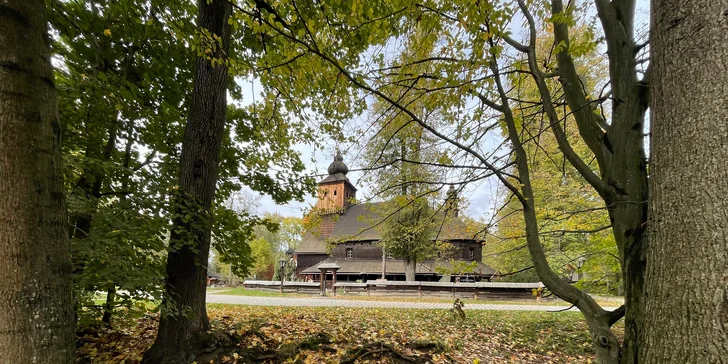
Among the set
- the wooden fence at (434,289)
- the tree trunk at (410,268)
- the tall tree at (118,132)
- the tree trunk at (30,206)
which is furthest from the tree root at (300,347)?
the tree trunk at (410,268)

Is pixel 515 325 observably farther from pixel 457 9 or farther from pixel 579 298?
pixel 457 9

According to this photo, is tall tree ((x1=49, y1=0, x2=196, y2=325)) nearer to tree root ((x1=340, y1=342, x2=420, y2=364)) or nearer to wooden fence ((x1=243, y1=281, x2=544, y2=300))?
tree root ((x1=340, y1=342, x2=420, y2=364))

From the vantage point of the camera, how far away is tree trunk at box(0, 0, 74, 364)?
164 centimetres

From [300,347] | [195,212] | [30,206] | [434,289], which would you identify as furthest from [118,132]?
[434,289]

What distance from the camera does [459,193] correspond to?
12.1 feet

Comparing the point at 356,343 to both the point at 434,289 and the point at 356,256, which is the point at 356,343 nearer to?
the point at 434,289

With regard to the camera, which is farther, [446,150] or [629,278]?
[446,150]

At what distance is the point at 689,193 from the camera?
1493mm

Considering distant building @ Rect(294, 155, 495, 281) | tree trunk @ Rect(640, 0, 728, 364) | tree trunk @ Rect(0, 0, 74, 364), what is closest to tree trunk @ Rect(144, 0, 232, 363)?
tree trunk @ Rect(0, 0, 74, 364)

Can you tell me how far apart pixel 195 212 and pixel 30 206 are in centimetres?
224

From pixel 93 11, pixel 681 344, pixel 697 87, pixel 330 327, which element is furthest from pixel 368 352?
pixel 93 11

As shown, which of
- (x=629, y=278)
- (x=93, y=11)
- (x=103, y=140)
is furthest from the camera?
(x=103, y=140)

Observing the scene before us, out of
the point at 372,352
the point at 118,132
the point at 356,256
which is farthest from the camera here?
the point at 356,256

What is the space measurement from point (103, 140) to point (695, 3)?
6.64 m
